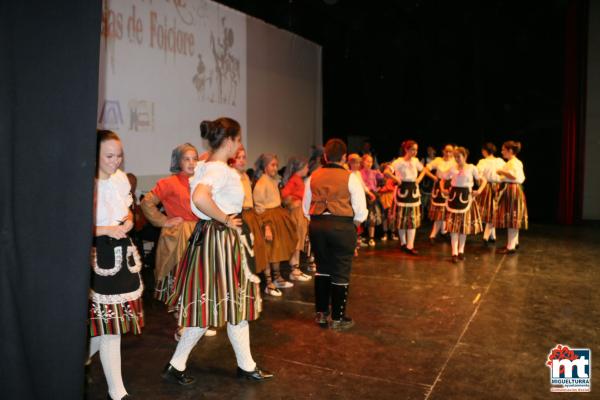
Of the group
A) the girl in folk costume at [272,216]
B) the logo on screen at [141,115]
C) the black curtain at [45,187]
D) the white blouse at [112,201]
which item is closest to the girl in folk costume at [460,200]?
the girl in folk costume at [272,216]

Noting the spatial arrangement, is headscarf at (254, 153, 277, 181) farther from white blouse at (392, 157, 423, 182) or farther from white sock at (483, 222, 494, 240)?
white sock at (483, 222, 494, 240)

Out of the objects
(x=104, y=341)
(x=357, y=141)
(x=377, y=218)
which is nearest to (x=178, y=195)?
(x=104, y=341)

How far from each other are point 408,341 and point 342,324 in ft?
1.73

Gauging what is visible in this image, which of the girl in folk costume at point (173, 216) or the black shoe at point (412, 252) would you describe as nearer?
the girl in folk costume at point (173, 216)

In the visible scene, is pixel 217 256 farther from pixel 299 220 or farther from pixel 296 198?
pixel 299 220

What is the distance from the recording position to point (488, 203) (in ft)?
23.3

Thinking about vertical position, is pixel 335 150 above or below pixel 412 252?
above

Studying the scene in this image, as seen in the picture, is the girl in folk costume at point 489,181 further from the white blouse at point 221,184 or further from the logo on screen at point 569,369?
the white blouse at point 221,184

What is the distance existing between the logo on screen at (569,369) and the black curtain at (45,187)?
2621 mm

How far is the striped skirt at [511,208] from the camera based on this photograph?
22.0 ft

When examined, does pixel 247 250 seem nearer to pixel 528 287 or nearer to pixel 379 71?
pixel 528 287

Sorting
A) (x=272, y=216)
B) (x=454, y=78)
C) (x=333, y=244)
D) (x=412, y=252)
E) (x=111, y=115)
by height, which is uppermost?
(x=454, y=78)

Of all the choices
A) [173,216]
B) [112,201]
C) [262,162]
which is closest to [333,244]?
[173,216]

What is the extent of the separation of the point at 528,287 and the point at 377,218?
99.7 inches
